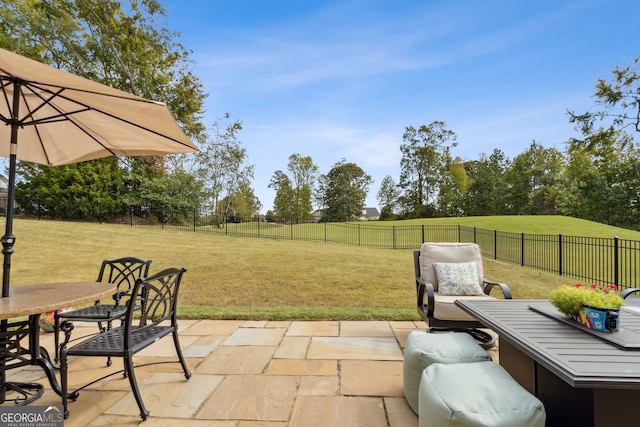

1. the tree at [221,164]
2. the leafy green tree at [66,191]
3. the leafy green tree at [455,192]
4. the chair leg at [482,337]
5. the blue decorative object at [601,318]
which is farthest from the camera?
the leafy green tree at [455,192]

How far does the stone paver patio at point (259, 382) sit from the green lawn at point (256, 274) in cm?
83

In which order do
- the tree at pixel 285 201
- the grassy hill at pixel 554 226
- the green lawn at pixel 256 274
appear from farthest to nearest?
the tree at pixel 285 201
the grassy hill at pixel 554 226
the green lawn at pixel 256 274

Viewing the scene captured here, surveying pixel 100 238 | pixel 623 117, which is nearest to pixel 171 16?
pixel 100 238

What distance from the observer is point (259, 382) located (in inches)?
95.4

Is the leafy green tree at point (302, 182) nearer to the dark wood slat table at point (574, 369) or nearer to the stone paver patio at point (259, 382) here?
the stone paver patio at point (259, 382)

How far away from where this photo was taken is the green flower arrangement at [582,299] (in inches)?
69.2

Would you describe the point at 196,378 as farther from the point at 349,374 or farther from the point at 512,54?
the point at 512,54

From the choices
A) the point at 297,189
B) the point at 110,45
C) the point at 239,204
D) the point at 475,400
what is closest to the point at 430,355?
the point at 475,400

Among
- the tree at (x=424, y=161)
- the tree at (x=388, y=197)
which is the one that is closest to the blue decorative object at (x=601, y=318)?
the tree at (x=424, y=161)

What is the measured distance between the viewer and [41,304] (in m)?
1.88

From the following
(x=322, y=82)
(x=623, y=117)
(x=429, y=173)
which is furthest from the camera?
(x=429, y=173)

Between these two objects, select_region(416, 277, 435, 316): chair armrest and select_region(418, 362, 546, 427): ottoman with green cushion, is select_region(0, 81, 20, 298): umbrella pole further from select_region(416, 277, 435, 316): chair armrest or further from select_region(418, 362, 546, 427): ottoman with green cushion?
select_region(416, 277, 435, 316): chair armrest

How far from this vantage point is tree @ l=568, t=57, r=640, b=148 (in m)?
11.1

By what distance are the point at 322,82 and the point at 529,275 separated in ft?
27.3
